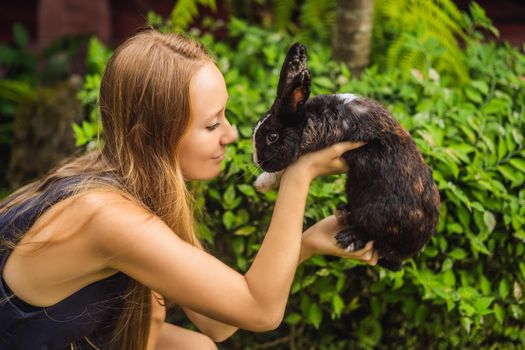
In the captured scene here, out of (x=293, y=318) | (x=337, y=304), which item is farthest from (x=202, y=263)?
(x=293, y=318)

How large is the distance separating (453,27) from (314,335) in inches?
81.8

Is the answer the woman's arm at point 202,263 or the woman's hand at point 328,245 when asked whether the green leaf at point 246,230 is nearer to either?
the woman's hand at point 328,245

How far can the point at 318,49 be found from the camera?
4.37 meters

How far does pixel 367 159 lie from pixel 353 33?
6.65 ft

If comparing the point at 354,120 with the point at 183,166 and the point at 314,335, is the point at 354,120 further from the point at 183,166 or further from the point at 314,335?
the point at 314,335

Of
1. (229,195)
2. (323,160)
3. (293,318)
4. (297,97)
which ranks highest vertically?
(297,97)

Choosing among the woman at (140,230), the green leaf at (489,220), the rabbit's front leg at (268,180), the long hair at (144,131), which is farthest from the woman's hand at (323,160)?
the green leaf at (489,220)

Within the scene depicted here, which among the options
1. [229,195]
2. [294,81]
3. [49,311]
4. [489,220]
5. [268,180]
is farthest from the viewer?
[229,195]

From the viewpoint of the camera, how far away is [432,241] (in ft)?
9.68

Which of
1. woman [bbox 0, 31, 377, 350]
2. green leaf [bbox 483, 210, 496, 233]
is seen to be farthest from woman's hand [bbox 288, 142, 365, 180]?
green leaf [bbox 483, 210, 496, 233]

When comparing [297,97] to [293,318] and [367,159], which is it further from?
[293,318]

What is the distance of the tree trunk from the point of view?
402 cm

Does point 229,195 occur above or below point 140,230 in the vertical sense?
below

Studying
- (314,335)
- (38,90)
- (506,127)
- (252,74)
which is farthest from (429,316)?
(38,90)
